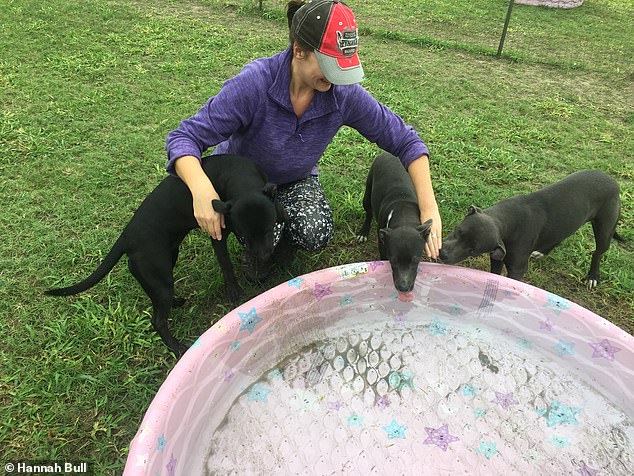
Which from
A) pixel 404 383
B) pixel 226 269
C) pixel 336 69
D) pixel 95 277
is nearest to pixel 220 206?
pixel 226 269

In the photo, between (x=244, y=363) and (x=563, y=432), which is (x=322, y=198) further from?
(x=563, y=432)

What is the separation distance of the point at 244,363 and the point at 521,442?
1.57 m

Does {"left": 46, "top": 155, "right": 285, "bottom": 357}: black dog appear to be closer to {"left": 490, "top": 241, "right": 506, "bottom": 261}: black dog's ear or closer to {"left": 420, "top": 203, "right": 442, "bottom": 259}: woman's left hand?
{"left": 420, "top": 203, "right": 442, "bottom": 259}: woman's left hand

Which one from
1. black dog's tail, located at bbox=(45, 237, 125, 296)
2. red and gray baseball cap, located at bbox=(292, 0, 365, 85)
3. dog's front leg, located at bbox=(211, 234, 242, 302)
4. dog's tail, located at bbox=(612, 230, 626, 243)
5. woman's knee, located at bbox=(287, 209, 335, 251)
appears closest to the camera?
red and gray baseball cap, located at bbox=(292, 0, 365, 85)

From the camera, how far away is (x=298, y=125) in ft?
9.70

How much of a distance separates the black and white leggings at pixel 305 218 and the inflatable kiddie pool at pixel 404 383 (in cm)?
43

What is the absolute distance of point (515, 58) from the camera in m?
7.83

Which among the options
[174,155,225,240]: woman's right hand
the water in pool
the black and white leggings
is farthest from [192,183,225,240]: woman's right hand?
the water in pool

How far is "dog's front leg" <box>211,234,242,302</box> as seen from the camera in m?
3.00

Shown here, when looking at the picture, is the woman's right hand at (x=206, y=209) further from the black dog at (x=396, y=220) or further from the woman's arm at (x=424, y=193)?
the woman's arm at (x=424, y=193)

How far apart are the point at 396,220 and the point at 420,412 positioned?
1188 mm

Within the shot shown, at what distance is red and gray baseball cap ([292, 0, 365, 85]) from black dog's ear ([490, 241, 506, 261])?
1.41m

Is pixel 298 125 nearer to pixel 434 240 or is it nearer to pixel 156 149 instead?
pixel 434 240

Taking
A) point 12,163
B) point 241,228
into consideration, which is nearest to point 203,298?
point 241,228
